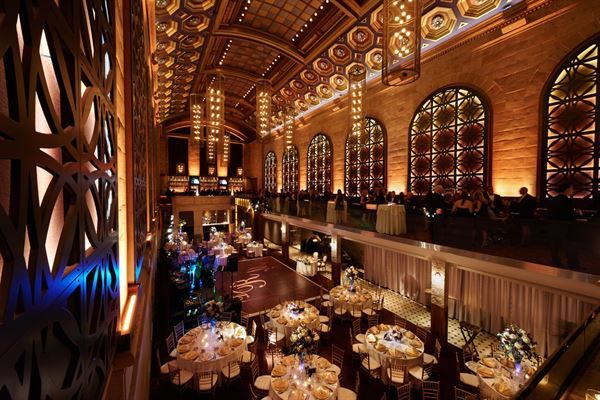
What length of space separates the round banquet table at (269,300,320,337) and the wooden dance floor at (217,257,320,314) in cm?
219

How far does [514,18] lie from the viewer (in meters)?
8.68

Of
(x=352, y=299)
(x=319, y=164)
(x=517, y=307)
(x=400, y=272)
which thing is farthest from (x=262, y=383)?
(x=319, y=164)

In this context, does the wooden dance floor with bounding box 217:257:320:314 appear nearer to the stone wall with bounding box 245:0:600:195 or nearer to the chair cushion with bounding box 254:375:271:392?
the chair cushion with bounding box 254:375:271:392

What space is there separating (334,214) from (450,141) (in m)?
5.93

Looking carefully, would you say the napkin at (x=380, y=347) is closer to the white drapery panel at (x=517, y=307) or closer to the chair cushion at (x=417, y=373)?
the chair cushion at (x=417, y=373)

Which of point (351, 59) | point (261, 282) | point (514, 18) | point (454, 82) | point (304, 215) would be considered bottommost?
point (261, 282)

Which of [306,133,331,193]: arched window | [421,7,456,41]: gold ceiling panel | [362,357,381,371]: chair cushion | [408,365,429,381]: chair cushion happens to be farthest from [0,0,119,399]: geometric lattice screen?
[306,133,331,193]: arched window

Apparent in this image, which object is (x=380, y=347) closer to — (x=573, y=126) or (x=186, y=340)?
(x=186, y=340)

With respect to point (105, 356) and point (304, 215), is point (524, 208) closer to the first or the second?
point (105, 356)

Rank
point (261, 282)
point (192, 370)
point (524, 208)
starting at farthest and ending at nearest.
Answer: point (261, 282) → point (524, 208) → point (192, 370)

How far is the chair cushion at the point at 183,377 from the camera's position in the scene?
5.34m

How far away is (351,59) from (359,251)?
34.6ft

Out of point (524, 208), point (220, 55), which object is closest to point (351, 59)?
point (220, 55)

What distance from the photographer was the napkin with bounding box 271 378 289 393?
15.9ft
